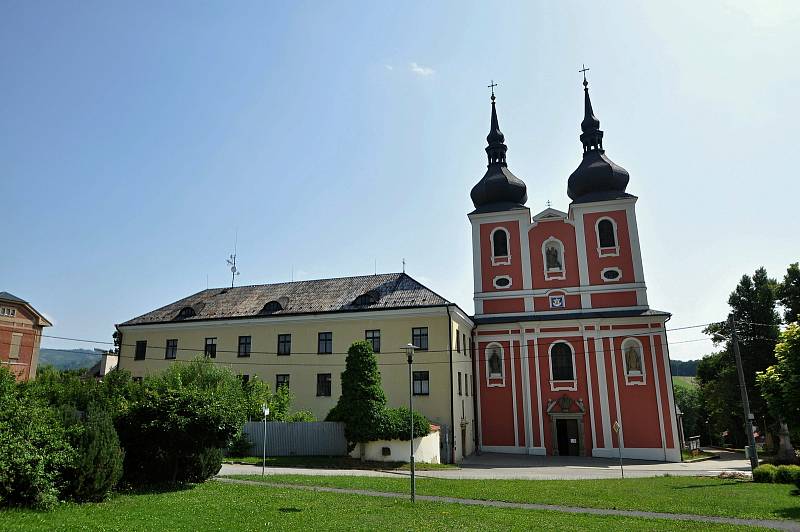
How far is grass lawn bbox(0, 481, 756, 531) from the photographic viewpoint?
436 inches

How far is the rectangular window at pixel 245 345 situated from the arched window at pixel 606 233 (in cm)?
2530

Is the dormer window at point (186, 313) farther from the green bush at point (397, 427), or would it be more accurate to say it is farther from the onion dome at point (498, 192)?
the onion dome at point (498, 192)

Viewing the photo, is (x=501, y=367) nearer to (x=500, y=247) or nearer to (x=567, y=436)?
(x=567, y=436)

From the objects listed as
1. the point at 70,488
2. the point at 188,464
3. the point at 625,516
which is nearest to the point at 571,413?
the point at 625,516

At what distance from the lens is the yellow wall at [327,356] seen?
31641 mm

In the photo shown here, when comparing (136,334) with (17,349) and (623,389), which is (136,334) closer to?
(17,349)

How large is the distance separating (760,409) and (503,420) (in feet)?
66.2

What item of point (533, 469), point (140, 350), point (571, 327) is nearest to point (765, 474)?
point (533, 469)

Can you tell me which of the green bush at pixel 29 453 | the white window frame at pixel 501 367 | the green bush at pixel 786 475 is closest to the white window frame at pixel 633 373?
the white window frame at pixel 501 367

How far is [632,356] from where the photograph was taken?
116ft

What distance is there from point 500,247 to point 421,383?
42.8 feet

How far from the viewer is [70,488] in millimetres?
13258

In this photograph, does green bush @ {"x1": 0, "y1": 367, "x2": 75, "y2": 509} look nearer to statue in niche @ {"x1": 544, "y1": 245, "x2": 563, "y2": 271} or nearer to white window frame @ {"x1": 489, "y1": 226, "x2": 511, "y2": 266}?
white window frame @ {"x1": 489, "y1": 226, "x2": 511, "y2": 266}

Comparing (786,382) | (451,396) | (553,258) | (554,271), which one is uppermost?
(553,258)
